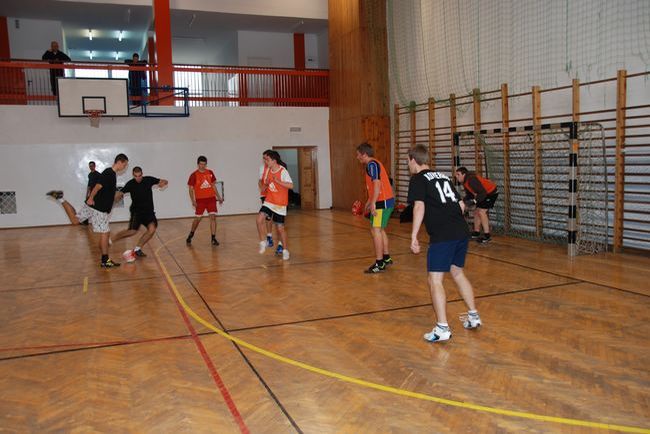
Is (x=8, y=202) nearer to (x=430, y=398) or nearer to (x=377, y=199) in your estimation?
(x=377, y=199)

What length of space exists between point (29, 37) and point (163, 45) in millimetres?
6365

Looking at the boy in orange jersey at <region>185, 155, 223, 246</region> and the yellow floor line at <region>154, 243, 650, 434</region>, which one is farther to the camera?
the boy in orange jersey at <region>185, 155, 223, 246</region>

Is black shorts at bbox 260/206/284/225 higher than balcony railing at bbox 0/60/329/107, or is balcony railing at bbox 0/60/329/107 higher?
balcony railing at bbox 0/60/329/107

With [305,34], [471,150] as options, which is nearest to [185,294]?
[471,150]

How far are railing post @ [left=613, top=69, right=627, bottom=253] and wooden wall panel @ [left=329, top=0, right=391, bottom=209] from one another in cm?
770

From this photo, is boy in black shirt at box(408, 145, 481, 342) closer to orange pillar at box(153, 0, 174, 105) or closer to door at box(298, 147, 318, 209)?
orange pillar at box(153, 0, 174, 105)

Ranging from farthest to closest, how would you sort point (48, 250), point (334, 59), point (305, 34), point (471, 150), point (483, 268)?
1. point (305, 34)
2. point (334, 59)
3. point (471, 150)
4. point (48, 250)
5. point (483, 268)

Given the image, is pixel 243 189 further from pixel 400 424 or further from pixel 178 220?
pixel 400 424

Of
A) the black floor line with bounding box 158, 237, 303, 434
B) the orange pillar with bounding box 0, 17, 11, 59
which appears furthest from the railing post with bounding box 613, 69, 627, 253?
the orange pillar with bounding box 0, 17, 11, 59

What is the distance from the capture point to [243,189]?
1747cm

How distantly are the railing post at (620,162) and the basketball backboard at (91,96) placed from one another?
12.3m

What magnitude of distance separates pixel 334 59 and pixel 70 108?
806cm

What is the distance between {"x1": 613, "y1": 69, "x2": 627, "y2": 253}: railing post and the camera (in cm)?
833

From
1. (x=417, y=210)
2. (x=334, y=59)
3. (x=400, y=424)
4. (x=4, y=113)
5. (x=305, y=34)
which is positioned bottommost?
(x=400, y=424)
